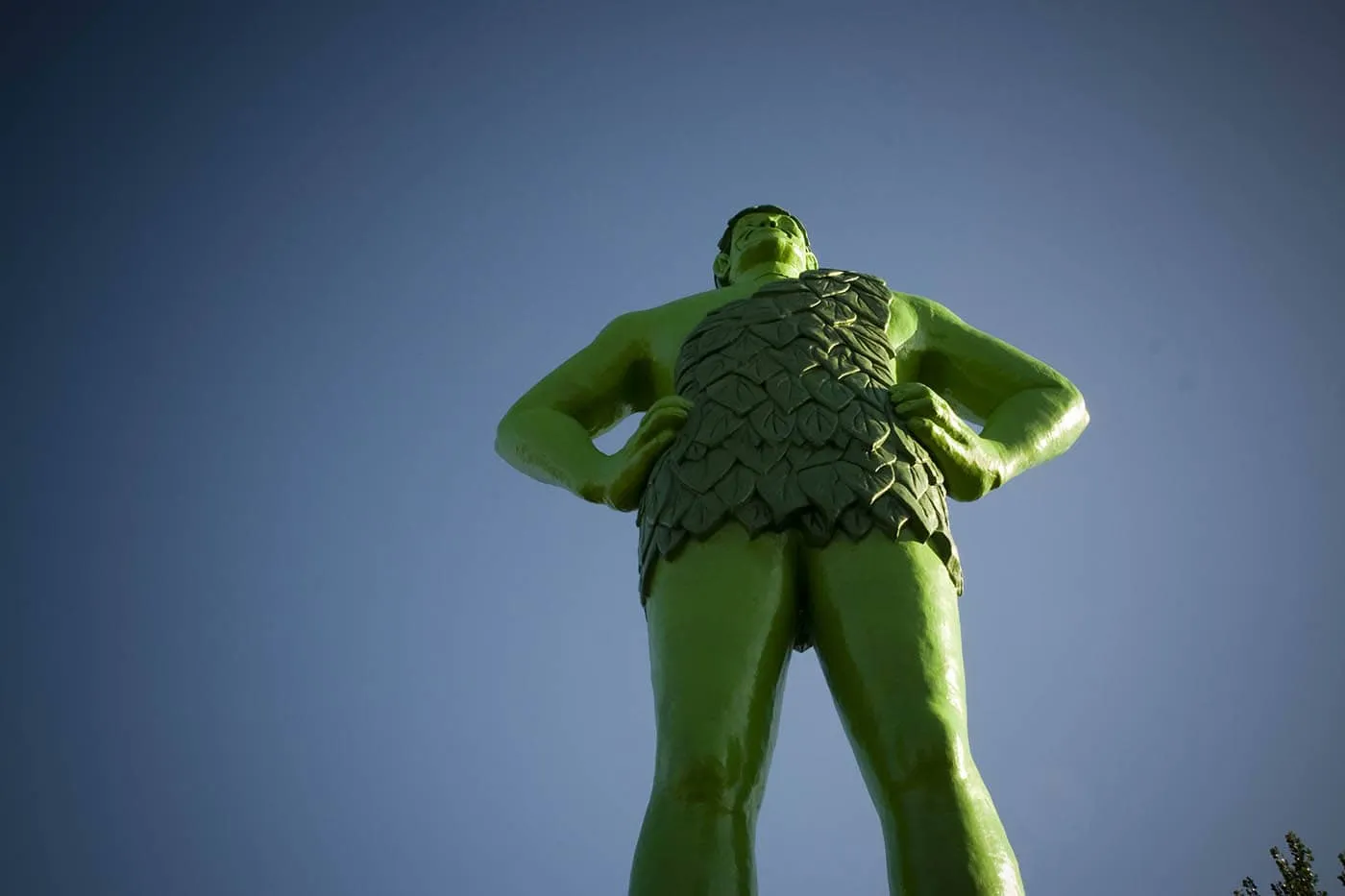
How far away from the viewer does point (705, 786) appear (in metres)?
2.63

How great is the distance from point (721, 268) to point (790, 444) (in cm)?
206

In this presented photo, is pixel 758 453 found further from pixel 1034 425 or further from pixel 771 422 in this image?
pixel 1034 425

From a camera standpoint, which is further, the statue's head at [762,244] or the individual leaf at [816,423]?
the statue's head at [762,244]

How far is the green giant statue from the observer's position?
8.55ft

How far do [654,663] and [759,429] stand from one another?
2.81 ft

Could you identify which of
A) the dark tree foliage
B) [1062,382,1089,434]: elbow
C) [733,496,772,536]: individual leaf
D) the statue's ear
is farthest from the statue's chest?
the dark tree foliage

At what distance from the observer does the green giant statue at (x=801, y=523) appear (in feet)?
8.55

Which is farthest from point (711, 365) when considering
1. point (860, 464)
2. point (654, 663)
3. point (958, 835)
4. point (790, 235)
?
point (958, 835)

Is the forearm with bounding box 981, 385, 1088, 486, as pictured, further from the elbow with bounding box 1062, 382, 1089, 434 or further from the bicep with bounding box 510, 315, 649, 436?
the bicep with bounding box 510, 315, 649, 436

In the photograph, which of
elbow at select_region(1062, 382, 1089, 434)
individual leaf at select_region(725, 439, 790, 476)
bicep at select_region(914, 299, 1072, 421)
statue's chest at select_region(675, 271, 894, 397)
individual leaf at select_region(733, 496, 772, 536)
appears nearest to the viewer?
individual leaf at select_region(733, 496, 772, 536)

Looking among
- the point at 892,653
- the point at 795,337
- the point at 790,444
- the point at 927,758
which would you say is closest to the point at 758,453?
the point at 790,444

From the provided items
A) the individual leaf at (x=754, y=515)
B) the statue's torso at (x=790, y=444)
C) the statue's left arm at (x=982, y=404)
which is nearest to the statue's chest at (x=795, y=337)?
the statue's torso at (x=790, y=444)

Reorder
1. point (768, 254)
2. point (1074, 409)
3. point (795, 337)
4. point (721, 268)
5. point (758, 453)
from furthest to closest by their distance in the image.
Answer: point (721, 268)
point (768, 254)
point (1074, 409)
point (795, 337)
point (758, 453)

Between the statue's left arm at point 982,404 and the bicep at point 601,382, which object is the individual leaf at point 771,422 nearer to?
the statue's left arm at point 982,404
